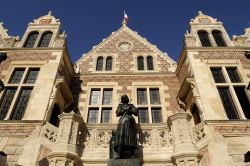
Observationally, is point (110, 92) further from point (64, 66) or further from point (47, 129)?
point (47, 129)

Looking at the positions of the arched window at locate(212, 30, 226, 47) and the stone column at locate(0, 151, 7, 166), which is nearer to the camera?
the stone column at locate(0, 151, 7, 166)

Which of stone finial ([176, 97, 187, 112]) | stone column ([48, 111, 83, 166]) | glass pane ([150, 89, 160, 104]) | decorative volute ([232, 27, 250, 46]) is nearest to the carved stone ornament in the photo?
glass pane ([150, 89, 160, 104])

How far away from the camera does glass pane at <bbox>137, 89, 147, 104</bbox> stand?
14.7 metres

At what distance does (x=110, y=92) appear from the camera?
1527 centimetres

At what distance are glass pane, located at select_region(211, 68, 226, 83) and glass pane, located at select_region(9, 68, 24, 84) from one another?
9995 mm

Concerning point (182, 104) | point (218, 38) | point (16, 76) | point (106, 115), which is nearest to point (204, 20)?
point (218, 38)

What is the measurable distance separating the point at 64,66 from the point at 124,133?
7661 millimetres

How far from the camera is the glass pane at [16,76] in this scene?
44.0ft

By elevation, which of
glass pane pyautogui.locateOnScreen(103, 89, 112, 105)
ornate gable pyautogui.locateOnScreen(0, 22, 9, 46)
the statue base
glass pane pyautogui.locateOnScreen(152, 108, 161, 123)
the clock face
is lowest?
the statue base

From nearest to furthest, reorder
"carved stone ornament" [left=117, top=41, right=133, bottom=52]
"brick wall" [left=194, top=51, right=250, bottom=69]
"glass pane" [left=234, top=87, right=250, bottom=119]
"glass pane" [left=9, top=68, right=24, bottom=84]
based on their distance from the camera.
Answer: "glass pane" [left=234, top=87, right=250, bottom=119] < "glass pane" [left=9, top=68, right=24, bottom=84] < "brick wall" [left=194, top=51, right=250, bottom=69] < "carved stone ornament" [left=117, top=41, right=133, bottom=52]

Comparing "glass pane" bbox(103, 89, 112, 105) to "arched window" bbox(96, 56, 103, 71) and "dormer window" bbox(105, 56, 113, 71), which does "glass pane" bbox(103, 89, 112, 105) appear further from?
"arched window" bbox(96, 56, 103, 71)

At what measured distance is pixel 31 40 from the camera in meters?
16.4

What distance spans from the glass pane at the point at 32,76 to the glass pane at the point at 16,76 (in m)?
0.41

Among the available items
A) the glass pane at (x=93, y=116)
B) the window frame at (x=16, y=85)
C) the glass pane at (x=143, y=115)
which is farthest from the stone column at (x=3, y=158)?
the glass pane at (x=143, y=115)
